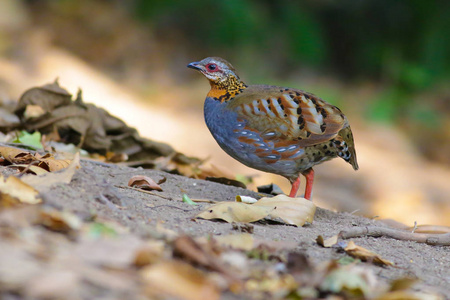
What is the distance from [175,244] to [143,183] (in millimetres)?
1942

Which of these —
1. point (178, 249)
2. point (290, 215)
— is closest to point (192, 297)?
point (178, 249)

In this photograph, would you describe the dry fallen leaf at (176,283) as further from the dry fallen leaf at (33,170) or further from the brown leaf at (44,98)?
the brown leaf at (44,98)

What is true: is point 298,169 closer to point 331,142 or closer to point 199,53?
point 331,142

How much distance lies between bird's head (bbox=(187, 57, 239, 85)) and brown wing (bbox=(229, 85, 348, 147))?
15.3 inches

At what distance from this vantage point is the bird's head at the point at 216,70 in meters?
4.91

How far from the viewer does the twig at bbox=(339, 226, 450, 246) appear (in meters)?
3.44

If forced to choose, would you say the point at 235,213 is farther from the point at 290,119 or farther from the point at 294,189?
the point at 294,189

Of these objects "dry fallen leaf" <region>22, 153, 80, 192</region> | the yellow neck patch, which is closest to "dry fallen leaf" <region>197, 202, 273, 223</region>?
"dry fallen leaf" <region>22, 153, 80, 192</region>

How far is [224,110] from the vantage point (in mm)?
4684

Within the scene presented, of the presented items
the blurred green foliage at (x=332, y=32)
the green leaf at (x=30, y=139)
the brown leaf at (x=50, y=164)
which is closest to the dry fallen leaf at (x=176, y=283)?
the brown leaf at (x=50, y=164)

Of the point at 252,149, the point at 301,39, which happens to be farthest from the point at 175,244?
the point at 301,39

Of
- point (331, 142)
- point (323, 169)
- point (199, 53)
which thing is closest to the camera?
point (331, 142)

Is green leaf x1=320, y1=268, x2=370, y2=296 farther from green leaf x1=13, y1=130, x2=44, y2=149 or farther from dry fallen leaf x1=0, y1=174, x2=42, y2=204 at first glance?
green leaf x1=13, y1=130, x2=44, y2=149

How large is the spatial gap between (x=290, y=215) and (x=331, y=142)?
114 centimetres
